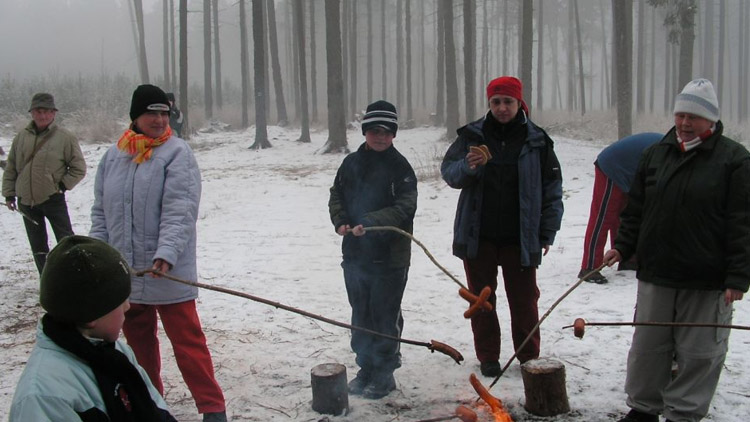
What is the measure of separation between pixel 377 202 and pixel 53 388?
9.49ft

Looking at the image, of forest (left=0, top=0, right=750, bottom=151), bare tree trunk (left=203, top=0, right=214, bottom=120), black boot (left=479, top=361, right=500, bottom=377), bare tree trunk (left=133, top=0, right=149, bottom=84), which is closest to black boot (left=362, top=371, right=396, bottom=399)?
black boot (left=479, top=361, right=500, bottom=377)

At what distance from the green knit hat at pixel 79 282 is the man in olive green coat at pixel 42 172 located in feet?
17.3

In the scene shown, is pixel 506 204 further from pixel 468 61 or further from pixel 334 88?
pixel 468 61

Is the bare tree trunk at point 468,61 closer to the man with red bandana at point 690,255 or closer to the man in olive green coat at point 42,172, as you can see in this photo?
the man in olive green coat at point 42,172

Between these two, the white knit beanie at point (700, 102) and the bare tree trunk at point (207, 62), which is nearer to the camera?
the white knit beanie at point (700, 102)

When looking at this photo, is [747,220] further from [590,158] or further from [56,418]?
[590,158]

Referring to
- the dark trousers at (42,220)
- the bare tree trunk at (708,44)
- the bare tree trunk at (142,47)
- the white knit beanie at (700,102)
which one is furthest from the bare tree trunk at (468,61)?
the bare tree trunk at (708,44)

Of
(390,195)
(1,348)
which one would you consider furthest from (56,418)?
(1,348)

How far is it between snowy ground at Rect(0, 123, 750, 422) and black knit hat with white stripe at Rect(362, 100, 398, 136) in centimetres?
195

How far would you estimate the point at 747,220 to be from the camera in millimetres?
3219

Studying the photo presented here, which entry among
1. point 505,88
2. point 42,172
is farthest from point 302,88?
point 505,88

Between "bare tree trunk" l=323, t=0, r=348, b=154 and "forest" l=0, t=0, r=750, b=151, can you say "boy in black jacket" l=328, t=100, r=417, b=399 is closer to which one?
"forest" l=0, t=0, r=750, b=151

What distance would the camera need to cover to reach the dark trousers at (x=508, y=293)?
14.4 feet

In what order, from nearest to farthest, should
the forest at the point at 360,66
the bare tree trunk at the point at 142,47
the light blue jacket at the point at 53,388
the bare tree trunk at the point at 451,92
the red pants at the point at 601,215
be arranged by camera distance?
the light blue jacket at the point at 53,388 < the red pants at the point at 601,215 < the forest at the point at 360,66 < the bare tree trunk at the point at 451,92 < the bare tree trunk at the point at 142,47
